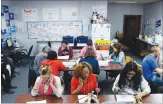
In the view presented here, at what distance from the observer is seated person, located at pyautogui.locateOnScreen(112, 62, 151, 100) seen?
241 cm

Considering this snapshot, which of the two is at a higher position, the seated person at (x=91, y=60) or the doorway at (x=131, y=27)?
the doorway at (x=131, y=27)

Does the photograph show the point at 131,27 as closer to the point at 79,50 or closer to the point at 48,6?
the point at 79,50

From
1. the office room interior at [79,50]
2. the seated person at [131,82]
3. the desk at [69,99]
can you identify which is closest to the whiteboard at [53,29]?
the office room interior at [79,50]

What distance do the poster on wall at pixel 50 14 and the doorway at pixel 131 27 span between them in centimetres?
337

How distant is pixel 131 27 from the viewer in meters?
8.96

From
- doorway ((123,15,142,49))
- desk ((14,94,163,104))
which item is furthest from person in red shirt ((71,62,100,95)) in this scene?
doorway ((123,15,142,49))

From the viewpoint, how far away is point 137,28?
8930mm

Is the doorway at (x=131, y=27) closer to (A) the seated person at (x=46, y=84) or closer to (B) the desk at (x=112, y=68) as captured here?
(B) the desk at (x=112, y=68)

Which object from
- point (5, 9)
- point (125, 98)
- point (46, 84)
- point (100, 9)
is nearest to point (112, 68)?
point (125, 98)

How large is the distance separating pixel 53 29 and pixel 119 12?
3.29 meters

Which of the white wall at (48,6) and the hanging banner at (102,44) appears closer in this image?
the hanging banner at (102,44)

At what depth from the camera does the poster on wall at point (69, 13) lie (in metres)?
6.97

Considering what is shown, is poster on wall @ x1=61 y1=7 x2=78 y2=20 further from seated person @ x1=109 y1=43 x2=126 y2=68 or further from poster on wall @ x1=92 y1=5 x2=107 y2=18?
seated person @ x1=109 y1=43 x2=126 y2=68

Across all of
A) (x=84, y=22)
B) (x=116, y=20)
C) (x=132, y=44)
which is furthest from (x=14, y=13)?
(x=132, y=44)
